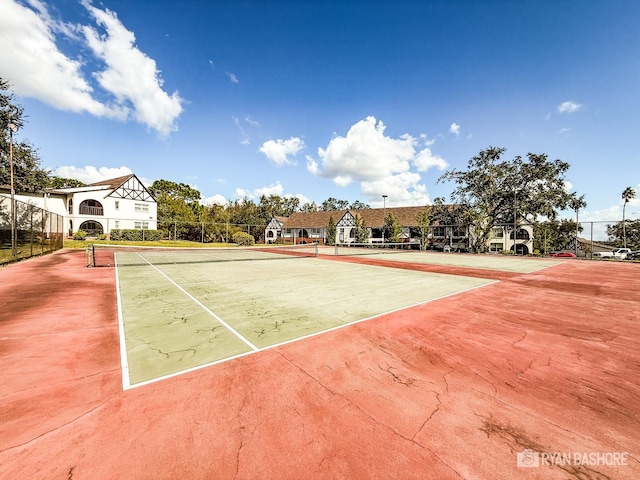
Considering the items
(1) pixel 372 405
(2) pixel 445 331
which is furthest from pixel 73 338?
(2) pixel 445 331

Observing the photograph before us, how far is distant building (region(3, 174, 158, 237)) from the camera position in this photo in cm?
3550

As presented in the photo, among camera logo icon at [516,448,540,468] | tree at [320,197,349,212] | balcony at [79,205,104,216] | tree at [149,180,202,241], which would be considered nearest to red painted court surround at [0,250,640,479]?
camera logo icon at [516,448,540,468]

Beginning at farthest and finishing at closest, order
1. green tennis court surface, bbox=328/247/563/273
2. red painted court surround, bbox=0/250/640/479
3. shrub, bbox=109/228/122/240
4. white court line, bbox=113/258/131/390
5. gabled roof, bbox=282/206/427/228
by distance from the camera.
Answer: gabled roof, bbox=282/206/427/228 < shrub, bbox=109/228/122/240 < green tennis court surface, bbox=328/247/563/273 < white court line, bbox=113/258/131/390 < red painted court surround, bbox=0/250/640/479

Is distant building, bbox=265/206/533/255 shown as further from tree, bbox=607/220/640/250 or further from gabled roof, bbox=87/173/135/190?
gabled roof, bbox=87/173/135/190

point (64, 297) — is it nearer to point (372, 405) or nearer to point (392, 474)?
point (372, 405)

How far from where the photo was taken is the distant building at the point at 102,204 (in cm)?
3550

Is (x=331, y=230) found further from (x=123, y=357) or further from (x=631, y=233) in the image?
(x=631, y=233)

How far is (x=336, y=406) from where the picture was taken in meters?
3.17

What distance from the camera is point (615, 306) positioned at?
7984 millimetres

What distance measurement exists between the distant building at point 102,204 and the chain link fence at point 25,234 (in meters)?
13.7

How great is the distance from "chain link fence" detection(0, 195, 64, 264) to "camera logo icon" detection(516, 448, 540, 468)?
2093 centimetres

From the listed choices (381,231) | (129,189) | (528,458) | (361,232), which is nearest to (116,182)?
(129,189)

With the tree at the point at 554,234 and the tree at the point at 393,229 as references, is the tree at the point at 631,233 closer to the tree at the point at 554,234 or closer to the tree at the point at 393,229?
the tree at the point at 554,234

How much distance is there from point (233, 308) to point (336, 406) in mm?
4538
